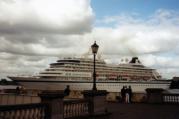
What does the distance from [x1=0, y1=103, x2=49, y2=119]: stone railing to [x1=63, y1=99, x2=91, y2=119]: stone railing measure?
1.24 meters

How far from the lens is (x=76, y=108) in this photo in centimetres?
879

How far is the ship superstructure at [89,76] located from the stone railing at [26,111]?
3583 cm

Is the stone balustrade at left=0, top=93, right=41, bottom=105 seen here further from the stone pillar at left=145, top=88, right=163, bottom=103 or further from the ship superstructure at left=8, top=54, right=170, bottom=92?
the ship superstructure at left=8, top=54, right=170, bottom=92

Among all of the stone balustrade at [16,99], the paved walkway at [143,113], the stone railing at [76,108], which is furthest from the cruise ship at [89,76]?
the stone railing at [76,108]

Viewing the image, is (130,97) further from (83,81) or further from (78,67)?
(78,67)

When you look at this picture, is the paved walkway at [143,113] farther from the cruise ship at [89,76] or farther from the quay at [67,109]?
the cruise ship at [89,76]

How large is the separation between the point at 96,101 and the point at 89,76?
1466 inches

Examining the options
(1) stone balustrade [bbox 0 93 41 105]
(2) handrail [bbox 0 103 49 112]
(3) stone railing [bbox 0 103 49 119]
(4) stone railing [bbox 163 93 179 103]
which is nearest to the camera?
(2) handrail [bbox 0 103 49 112]

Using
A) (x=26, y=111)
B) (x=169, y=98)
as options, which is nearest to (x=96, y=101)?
(x=26, y=111)

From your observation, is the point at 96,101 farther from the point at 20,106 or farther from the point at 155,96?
the point at 155,96

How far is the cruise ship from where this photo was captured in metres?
42.4

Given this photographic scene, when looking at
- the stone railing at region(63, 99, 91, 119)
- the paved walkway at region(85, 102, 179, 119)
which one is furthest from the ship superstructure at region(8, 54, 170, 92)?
the stone railing at region(63, 99, 91, 119)

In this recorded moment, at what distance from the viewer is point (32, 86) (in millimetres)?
42375

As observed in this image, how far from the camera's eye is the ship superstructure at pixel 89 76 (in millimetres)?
42375
